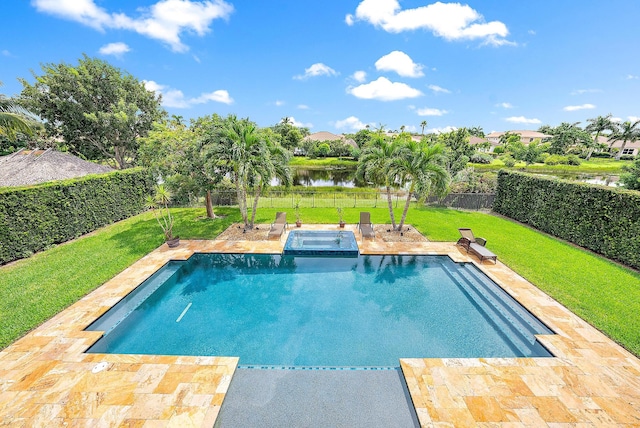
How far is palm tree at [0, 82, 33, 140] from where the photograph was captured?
9747 mm

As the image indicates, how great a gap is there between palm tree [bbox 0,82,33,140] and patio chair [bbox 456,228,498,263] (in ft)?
60.8

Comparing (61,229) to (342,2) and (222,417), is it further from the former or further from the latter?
(342,2)

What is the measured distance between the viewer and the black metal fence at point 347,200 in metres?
19.5

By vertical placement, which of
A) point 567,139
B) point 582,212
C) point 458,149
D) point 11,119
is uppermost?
point 567,139

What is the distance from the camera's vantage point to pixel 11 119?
980 cm

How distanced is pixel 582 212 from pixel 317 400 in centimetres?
1473

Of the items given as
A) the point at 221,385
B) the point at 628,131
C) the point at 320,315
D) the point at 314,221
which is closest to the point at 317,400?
the point at 221,385

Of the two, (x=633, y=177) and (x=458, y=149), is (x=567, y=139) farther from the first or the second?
(x=633, y=177)

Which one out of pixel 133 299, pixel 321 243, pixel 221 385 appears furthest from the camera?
pixel 321 243

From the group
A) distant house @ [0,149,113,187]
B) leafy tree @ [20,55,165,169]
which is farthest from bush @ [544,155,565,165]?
distant house @ [0,149,113,187]

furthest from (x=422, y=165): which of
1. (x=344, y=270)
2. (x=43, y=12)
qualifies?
(x=43, y=12)

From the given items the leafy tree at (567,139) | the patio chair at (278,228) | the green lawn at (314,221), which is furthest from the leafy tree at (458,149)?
the leafy tree at (567,139)

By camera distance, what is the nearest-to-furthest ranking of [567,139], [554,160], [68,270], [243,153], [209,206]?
1. [68,270]
2. [243,153]
3. [209,206]
4. [554,160]
5. [567,139]

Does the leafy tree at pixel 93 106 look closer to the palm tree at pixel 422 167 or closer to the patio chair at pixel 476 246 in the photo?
the palm tree at pixel 422 167
